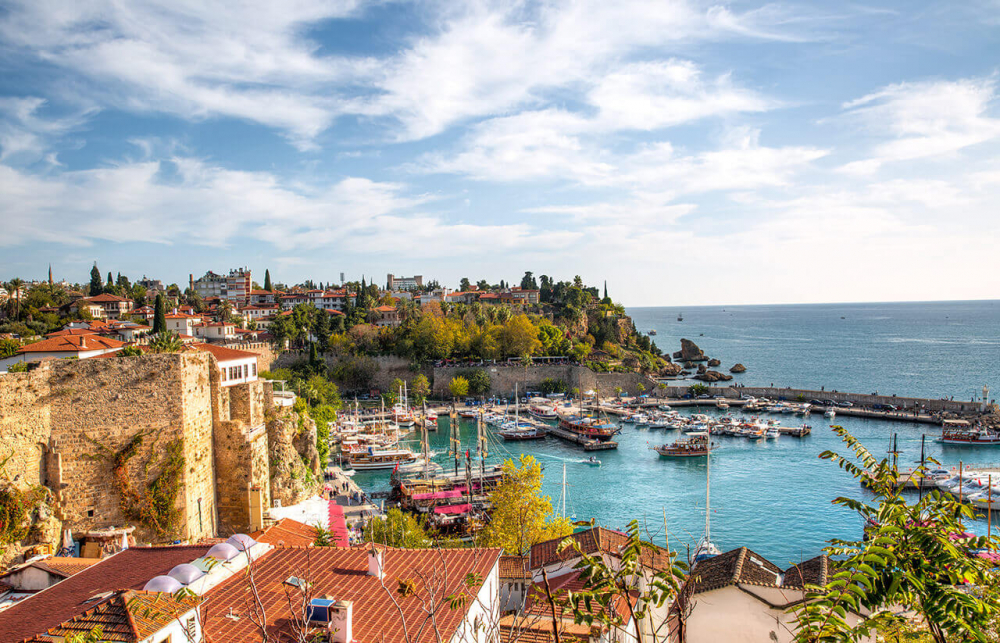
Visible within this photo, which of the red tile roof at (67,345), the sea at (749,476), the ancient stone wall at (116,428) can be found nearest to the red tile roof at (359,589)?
the sea at (749,476)

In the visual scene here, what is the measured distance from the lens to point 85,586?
24.4 feet

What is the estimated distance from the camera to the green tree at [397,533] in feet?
57.1

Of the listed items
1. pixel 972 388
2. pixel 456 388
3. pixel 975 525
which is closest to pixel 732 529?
pixel 975 525

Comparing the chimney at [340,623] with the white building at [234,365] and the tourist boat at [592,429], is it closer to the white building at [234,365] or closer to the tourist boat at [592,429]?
the white building at [234,365]

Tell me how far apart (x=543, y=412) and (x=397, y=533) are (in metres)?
33.8

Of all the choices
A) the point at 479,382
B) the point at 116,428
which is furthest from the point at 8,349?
the point at 479,382

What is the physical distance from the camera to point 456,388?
187ft

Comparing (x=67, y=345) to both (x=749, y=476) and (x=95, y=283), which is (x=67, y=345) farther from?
(x=95, y=283)

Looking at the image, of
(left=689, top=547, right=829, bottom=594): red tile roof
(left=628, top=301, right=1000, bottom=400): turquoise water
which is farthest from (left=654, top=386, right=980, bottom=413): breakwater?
(left=689, top=547, right=829, bottom=594): red tile roof

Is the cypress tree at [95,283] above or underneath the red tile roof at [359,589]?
above

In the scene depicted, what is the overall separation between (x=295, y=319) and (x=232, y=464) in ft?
169

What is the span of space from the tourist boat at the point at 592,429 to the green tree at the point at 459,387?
47.0 ft

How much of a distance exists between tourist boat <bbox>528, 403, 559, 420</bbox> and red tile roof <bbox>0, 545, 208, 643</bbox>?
4376 cm

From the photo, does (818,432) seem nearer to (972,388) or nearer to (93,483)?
(972,388)
